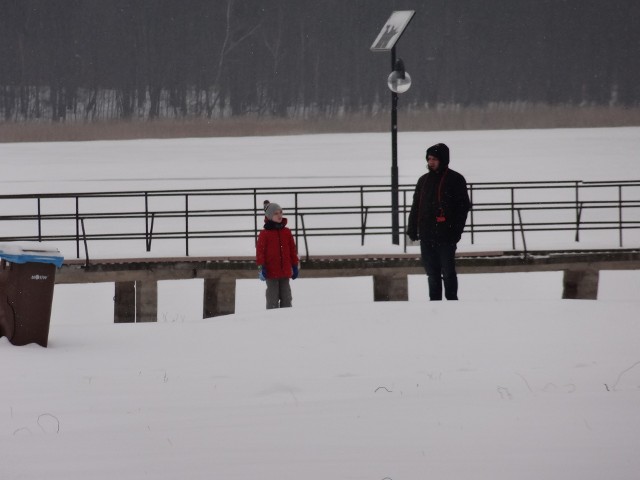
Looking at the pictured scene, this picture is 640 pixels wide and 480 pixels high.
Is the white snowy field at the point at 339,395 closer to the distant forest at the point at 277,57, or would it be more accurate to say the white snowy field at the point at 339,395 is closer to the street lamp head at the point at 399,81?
the street lamp head at the point at 399,81

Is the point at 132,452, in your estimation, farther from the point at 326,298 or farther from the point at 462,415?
the point at 326,298

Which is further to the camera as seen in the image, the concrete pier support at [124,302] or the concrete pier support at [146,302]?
the concrete pier support at [124,302]

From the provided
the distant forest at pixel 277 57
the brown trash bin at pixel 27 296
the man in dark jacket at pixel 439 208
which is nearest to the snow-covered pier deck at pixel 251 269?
the man in dark jacket at pixel 439 208

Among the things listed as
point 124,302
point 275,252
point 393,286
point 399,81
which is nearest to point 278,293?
point 275,252

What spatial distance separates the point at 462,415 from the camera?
7691 mm

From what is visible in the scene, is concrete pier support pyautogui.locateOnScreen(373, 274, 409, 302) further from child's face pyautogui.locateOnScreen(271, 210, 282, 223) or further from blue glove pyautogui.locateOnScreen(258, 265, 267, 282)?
child's face pyautogui.locateOnScreen(271, 210, 282, 223)

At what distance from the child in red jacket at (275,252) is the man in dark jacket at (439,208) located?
1.33m

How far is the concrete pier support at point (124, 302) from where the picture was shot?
59.3 feet

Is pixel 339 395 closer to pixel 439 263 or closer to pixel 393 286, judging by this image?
pixel 439 263

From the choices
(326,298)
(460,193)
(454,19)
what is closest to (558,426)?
(460,193)

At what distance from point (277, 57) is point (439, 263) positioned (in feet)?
246

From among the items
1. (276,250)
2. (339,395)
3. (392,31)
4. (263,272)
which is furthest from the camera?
(392,31)

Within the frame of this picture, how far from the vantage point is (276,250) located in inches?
478

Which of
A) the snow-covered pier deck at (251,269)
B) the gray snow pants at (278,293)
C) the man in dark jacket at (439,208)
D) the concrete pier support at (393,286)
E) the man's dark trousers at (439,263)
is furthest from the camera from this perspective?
the concrete pier support at (393,286)
